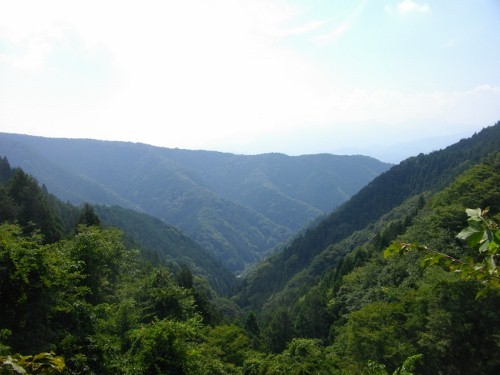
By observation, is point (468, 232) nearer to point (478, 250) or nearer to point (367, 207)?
point (478, 250)

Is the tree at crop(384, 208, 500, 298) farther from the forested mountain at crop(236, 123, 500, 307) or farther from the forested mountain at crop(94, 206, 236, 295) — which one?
the forested mountain at crop(94, 206, 236, 295)

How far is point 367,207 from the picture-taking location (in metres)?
138

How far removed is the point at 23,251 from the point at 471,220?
14.0m

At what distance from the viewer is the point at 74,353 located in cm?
1352

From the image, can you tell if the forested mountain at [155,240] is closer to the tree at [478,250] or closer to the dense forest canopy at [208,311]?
the dense forest canopy at [208,311]

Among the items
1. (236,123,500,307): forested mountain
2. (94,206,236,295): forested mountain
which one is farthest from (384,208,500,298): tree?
(94,206,236,295): forested mountain

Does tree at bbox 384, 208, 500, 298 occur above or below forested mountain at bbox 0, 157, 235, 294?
above

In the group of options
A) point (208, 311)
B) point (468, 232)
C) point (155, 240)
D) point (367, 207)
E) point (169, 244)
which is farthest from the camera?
point (169, 244)

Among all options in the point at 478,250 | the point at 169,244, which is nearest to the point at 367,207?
the point at 169,244

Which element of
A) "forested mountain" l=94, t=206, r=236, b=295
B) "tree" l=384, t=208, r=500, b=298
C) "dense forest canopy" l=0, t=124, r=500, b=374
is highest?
"tree" l=384, t=208, r=500, b=298

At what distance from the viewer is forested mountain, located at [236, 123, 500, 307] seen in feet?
399

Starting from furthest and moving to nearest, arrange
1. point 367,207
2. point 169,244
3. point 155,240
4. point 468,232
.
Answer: point 169,244, point 155,240, point 367,207, point 468,232

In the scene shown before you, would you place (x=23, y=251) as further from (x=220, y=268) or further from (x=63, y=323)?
(x=220, y=268)

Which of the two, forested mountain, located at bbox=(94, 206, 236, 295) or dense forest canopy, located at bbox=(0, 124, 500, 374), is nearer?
dense forest canopy, located at bbox=(0, 124, 500, 374)
